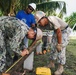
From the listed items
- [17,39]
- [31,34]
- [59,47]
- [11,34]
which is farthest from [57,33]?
[17,39]

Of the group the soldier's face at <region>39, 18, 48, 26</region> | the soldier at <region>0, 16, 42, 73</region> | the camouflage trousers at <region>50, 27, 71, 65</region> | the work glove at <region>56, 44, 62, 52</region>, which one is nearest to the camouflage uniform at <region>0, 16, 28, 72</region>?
the soldier at <region>0, 16, 42, 73</region>

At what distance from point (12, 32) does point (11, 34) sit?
9cm

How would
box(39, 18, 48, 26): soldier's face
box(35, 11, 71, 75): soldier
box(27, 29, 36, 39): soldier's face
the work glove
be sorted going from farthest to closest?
1. the work glove
2. box(35, 11, 71, 75): soldier
3. box(39, 18, 48, 26): soldier's face
4. box(27, 29, 36, 39): soldier's face

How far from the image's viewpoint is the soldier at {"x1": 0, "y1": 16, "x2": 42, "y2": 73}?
550 cm

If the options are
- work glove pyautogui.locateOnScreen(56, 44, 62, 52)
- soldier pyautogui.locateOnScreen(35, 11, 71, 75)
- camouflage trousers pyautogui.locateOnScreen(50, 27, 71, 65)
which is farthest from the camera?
camouflage trousers pyautogui.locateOnScreen(50, 27, 71, 65)

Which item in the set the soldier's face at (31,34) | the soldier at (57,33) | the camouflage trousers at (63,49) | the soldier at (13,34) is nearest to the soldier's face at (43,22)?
the soldier at (57,33)

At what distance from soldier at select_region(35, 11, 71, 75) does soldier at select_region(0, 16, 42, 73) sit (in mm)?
1181

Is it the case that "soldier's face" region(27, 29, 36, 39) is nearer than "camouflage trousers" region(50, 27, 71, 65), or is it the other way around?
"soldier's face" region(27, 29, 36, 39)

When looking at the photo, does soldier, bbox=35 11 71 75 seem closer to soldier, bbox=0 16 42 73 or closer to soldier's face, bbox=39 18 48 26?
soldier's face, bbox=39 18 48 26

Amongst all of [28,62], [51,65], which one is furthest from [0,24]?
[51,65]

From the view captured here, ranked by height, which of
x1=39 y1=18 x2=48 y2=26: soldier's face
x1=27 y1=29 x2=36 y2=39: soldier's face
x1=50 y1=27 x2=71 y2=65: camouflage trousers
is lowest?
x1=50 y1=27 x2=71 y2=65: camouflage trousers

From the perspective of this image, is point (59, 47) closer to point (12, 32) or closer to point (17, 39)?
point (12, 32)

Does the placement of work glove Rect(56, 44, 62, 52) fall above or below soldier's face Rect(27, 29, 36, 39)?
below

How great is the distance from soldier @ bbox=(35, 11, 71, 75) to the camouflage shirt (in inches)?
46.3
